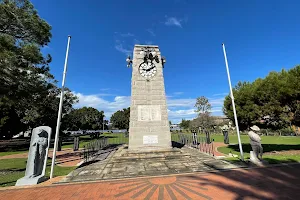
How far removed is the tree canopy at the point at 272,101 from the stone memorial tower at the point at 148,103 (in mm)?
5775

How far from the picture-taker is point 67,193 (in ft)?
15.0

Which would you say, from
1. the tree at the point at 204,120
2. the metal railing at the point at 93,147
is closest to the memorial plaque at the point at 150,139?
the metal railing at the point at 93,147

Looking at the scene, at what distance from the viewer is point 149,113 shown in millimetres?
9953

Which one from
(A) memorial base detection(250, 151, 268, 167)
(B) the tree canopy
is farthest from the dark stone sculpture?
(B) the tree canopy

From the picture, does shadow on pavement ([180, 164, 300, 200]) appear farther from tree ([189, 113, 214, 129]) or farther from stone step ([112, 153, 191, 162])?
tree ([189, 113, 214, 129])

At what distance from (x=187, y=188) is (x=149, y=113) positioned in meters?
5.78

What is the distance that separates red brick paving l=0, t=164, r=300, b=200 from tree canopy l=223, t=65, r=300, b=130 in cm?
510

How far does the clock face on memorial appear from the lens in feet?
34.8

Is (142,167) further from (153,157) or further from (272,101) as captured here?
(272,101)

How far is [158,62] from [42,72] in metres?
8.14

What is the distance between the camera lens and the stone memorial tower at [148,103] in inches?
377

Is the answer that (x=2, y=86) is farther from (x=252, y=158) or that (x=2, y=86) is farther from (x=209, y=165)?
(x=252, y=158)

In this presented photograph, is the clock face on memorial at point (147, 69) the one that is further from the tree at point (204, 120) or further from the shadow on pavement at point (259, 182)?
the tree at point (204, 120)

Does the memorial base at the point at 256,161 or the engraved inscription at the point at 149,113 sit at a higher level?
the engraved inscription at the point at 149,113
